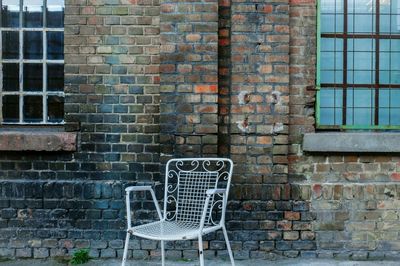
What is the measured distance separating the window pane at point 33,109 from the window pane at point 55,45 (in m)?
0.42

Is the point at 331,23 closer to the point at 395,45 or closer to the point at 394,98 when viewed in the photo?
the point at 395,45

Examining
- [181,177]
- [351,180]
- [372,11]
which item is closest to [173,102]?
[181,177]

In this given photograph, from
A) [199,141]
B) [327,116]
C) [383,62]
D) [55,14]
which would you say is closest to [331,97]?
[327,116]

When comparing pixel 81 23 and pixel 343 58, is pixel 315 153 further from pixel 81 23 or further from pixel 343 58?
pixel 81 23

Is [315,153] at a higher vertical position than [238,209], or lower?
higher

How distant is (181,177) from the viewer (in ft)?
14.5

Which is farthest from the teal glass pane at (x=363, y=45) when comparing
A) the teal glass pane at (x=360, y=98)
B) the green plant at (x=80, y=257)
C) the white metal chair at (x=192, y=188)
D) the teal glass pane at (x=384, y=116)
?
the green plant at (x=80, y=257)

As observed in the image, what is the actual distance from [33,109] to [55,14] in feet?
2.99

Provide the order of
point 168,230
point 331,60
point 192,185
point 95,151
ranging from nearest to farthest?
point 168,230
point 192,185
point 95,151
point 331,60

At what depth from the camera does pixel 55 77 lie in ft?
15.5

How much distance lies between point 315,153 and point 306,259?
95cm

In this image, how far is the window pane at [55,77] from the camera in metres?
4.73

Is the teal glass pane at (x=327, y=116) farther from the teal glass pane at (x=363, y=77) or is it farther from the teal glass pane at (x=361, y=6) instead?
the teal glass pane at (x=361, y=6)

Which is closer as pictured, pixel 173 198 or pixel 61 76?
pixel 173 198
